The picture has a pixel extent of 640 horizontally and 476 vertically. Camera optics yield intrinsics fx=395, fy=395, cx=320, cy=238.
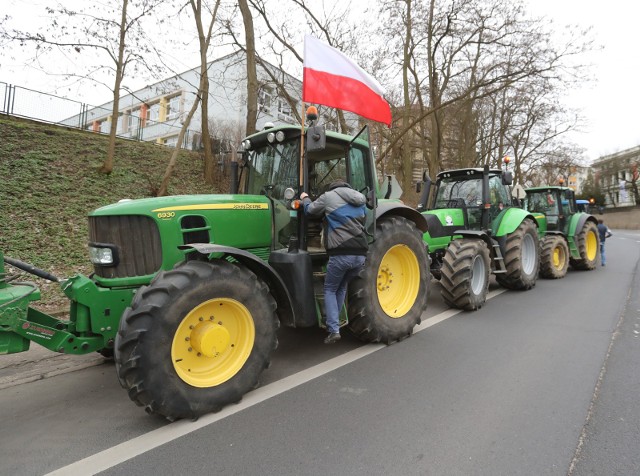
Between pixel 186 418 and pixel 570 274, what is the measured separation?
35.1 ft

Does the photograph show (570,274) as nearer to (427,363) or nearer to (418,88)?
(427,363)

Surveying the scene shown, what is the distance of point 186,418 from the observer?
2.95 m

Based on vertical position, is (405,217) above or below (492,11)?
below

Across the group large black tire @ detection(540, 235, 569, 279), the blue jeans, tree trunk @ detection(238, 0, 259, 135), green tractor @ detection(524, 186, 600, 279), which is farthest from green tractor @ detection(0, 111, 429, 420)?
green tractor @ detection(524, 186, 600, 279)

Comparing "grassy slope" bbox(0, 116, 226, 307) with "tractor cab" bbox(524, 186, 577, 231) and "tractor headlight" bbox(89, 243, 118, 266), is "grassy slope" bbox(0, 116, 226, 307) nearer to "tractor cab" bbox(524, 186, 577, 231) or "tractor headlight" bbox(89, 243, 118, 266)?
"tractor headlight" bbox(89, 243, 118, 266)

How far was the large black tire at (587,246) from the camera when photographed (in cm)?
1063

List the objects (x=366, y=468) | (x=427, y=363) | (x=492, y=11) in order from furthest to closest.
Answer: (x=492, y=11) < (x=427, y=363) < (x=366, y=468)

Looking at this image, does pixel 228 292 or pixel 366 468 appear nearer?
pixel 366 468

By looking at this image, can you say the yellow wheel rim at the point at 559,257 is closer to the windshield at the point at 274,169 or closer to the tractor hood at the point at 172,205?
the windshield at the point at 274,169

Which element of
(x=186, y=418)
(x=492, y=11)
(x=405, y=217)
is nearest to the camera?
(x=186, y=418)

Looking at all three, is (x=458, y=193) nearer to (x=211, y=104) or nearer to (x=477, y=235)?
(x=477, y=235)

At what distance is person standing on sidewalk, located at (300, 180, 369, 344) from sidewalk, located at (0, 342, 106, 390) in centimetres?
251

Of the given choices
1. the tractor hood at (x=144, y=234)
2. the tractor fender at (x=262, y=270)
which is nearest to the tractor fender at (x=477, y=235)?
the tractor fender at (x=262, y=270)

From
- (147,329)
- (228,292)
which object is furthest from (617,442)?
(147,329)
